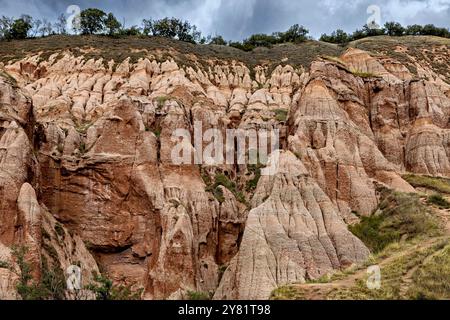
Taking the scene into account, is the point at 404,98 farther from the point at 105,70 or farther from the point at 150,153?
the point at 105,70

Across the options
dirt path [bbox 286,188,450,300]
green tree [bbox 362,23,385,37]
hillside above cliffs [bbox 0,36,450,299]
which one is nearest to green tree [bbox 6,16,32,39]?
hillside above cliffs [bbox 0,36,450,299]

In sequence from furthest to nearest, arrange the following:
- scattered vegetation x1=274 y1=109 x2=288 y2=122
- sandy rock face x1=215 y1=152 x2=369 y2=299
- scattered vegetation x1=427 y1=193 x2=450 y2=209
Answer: scattered vegetation x1=274 y1=109 x2=288 y2=122, scattered vegetation x1=427 y1=193 x2=450 y2=209, sandy rock face x1=215 y1=152 x2=369 y2=299

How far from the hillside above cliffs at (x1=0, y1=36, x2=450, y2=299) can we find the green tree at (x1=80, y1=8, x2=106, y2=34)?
30.3 meters

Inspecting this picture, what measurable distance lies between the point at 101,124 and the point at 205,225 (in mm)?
10608

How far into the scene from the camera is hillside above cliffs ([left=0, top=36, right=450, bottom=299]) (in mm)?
28938

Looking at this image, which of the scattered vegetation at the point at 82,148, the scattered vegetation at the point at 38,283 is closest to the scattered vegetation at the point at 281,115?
the scattered vegetation at the point at 82,148

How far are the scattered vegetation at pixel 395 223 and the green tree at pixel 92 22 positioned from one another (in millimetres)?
58371

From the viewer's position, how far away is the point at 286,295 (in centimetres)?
1848

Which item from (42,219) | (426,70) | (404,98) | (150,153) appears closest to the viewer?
(42,219)

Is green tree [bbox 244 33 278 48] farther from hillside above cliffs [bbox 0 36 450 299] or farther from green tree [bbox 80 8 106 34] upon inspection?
hillside above cliffs [bbox 0 36 450 299]

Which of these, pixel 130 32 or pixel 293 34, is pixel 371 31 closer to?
pixel 293 34

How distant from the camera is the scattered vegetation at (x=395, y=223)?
31.0m

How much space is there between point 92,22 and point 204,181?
50.8 meters
